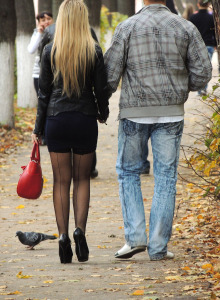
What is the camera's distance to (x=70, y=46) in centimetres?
571

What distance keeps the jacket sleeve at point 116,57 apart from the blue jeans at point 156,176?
0.36 m

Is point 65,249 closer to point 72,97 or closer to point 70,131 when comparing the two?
point 70,131

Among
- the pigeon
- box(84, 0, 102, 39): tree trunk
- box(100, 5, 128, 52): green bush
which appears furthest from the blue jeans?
box(100, 5, 128, 52): green bush

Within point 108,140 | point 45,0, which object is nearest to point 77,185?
point 108,140

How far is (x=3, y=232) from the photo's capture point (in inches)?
304

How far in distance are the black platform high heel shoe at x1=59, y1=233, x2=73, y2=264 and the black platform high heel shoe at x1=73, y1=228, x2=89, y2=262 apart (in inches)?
2.6

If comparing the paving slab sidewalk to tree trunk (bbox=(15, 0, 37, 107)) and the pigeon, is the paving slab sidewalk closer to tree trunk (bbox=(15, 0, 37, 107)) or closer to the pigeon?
the pigeon

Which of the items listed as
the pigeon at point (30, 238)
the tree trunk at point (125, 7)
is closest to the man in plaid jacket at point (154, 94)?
the pigeon at point (30, 238)

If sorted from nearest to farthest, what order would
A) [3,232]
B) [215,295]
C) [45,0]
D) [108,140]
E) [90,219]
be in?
[215,295] → [3,232] → [90,219] → [108,140] → [45,0]

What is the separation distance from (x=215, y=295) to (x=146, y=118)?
1.72m

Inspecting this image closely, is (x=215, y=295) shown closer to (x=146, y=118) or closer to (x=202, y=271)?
(x=202, y=271)

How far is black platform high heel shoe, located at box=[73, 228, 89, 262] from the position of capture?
5844 mm

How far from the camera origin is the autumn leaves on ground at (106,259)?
4977mm

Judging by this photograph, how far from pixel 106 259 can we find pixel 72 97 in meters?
1.33
